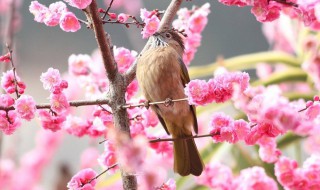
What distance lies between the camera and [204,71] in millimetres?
2430

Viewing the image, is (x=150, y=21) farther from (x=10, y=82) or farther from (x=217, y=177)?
(x=217, y=177)

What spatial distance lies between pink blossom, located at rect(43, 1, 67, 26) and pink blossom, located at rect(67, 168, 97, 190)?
1.11 ft

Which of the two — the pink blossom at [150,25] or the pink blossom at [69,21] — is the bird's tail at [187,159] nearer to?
the pink blossom at [150,25]

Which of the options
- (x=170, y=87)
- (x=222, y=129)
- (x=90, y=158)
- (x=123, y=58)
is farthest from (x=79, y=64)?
(x=90, y=158)

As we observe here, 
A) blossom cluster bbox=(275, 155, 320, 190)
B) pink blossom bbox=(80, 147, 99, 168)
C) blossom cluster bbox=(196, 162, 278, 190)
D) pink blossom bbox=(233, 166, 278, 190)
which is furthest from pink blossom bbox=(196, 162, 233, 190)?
pink blossom bbox=(80, 147, 99, 168)

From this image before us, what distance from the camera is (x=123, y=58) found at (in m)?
1.49

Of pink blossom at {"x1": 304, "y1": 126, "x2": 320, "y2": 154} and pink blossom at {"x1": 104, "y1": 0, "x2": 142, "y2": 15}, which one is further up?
pink blossom at {"x1": 104, "y1": 0, "x2": 142, "y2": 15}

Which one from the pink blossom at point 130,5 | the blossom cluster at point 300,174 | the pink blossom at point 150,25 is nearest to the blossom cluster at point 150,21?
the pink blossom at point 150,25

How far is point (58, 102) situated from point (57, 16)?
21 cm

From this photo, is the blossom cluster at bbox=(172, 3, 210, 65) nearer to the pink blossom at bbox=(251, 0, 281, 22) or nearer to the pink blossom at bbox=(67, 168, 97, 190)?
the pink blossom at bbox=(251, 0, 281, 22)

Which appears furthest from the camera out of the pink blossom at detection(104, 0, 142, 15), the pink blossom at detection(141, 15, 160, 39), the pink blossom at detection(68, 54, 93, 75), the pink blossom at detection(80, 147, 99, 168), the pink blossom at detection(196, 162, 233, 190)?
the pink blossom at detection(104, 0, 142, 15)

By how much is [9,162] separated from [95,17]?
1.11 meters

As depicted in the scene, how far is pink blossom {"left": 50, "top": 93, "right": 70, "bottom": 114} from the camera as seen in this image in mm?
1192

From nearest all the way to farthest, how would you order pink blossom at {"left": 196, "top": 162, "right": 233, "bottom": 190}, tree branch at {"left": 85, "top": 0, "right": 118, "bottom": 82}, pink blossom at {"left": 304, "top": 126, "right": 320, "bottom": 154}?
1. tree branch at {"left": 85, "top": 0, "right": 118, "bottom": 82}
2. pink blossom at {"left": 196, "top": 162, "right": 233, "bottom": 190}
3. pink blossom at {"left": 304, "top": 126, "right": 320, "bottom": 154}
